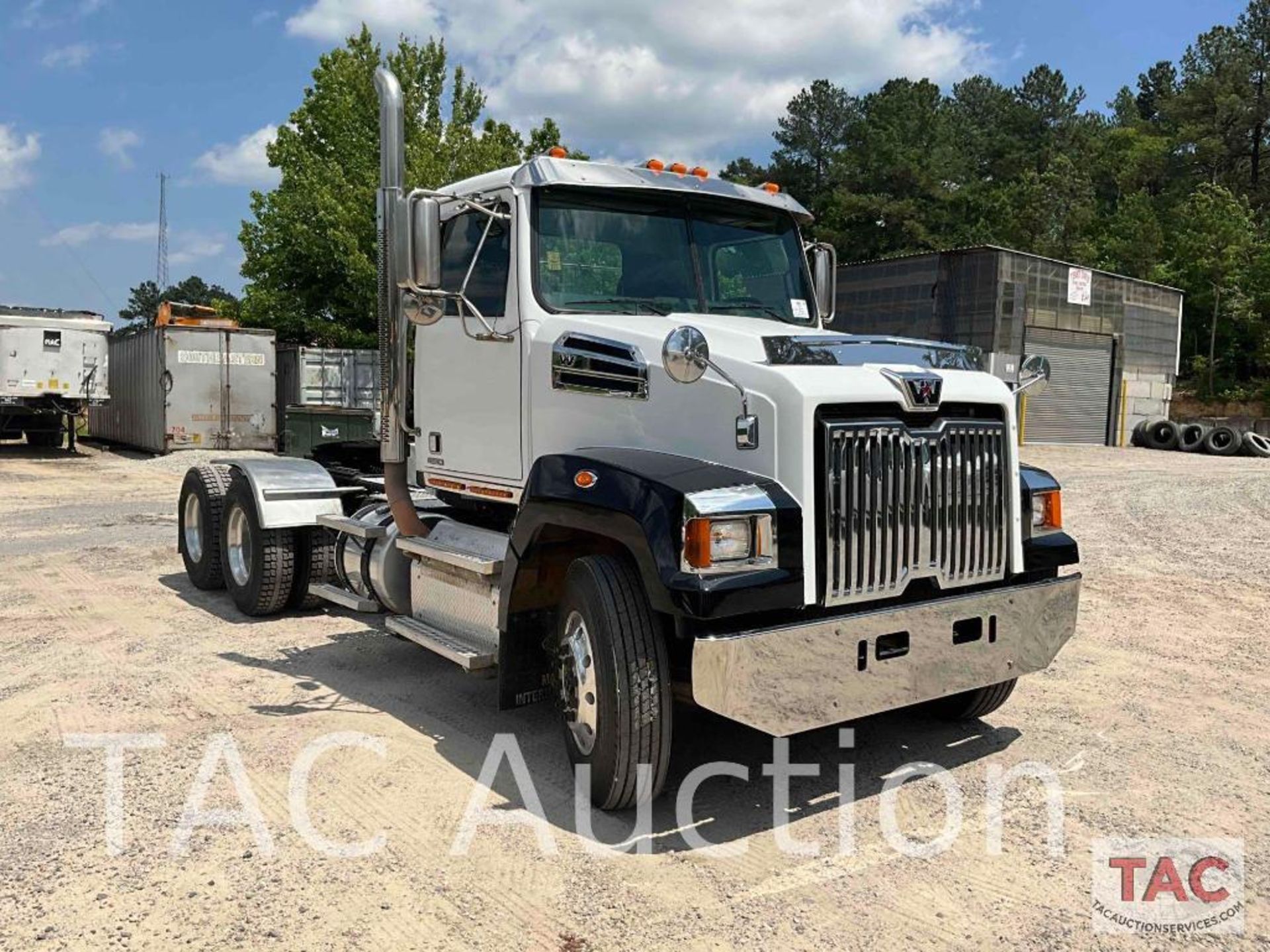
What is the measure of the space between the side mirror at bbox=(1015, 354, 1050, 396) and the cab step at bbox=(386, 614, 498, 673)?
288 cm

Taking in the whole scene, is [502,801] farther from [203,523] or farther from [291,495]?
[203,523]

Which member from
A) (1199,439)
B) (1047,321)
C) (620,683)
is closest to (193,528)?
(620,683)

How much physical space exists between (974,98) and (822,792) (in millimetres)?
81735

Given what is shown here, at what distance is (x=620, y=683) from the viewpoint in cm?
396

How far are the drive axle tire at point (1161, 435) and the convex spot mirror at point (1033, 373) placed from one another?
2878 cm

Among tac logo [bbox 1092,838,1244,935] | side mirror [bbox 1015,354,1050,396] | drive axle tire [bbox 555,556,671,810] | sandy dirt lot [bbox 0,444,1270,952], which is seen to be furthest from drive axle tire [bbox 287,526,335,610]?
tac logo [bbox 1092,838,1244,935]

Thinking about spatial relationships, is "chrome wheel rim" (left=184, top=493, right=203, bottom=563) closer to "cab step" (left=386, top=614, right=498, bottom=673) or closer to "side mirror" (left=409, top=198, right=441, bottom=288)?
"cab step" (left=386, top=614, right=498, bottom=673)

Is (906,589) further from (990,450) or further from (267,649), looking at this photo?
(267,649)

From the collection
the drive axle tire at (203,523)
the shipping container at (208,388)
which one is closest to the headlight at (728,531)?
the drive axle tire at (203,523)

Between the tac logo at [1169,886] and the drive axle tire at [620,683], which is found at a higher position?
the drive axle tire at [620,683]

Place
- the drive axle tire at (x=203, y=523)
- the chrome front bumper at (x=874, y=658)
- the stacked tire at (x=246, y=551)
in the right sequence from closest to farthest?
the chrome front bumper at (x=874, y=658) < the stacked tire at (x=246, y=551) < the drive axle tire at (x=203, y=523)

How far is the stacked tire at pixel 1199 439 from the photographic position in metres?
28.8

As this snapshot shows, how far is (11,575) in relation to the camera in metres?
9.20

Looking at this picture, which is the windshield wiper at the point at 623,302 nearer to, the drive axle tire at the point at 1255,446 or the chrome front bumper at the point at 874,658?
the chrome front bumper at the point at 874,658
